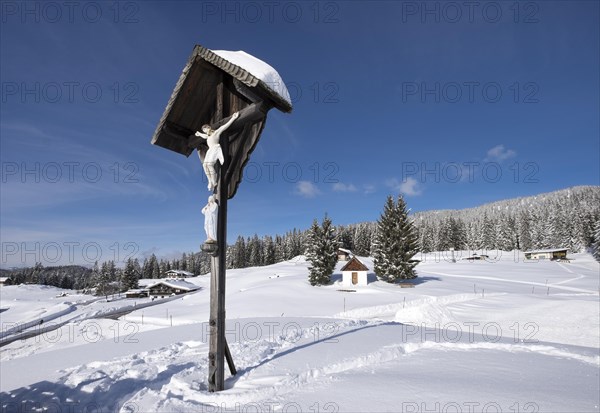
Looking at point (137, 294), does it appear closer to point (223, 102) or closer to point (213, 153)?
point (223, 102)

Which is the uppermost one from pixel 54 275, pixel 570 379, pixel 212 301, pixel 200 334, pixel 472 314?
pixel 212 301

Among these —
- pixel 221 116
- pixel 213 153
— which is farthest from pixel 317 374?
pixel 221 116

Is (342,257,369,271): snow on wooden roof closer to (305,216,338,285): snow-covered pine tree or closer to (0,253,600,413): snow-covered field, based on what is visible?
(305,216,338,285): snow-covered pine tree

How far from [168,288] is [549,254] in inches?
3599

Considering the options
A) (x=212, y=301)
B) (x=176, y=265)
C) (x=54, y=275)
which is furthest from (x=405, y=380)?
(x=54, y=275)

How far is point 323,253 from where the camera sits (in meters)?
41.4

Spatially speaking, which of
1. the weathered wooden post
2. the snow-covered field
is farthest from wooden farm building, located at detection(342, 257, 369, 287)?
the weathered wooden post

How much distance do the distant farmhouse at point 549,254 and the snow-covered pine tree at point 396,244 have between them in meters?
59.7

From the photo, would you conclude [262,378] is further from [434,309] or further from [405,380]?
[434,309]

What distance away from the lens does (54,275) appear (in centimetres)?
13012

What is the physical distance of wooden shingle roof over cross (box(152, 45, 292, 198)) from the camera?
16.3 feet

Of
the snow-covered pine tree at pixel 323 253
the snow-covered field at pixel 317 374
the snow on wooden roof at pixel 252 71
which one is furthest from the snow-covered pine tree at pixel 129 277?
the snow on wooden roof at pixel 252 71

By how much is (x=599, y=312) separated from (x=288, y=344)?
20.4 metres

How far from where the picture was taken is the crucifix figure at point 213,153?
4.91 metres
